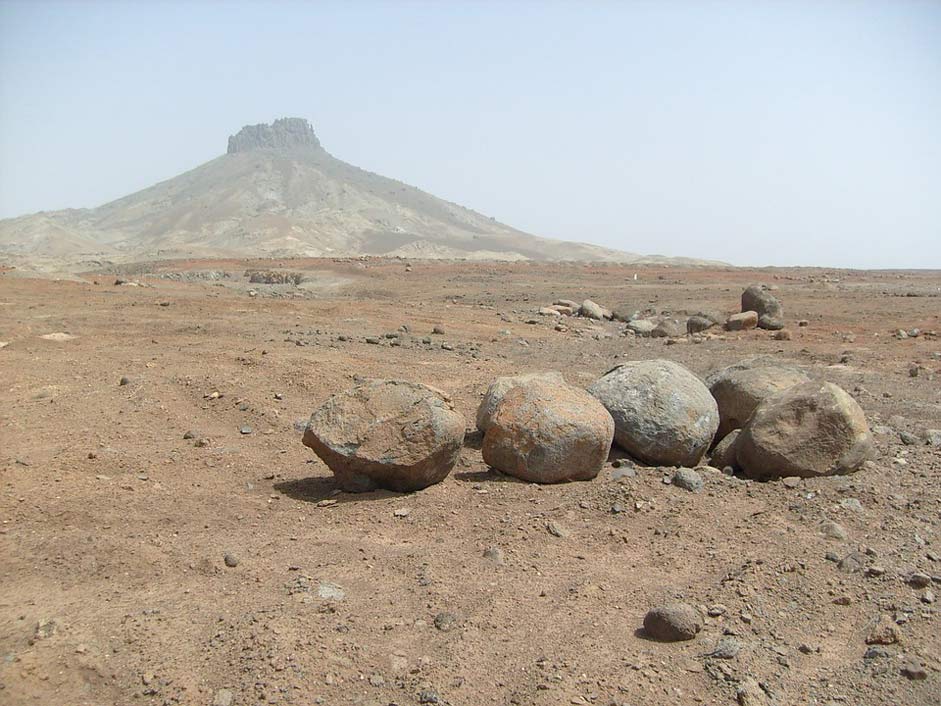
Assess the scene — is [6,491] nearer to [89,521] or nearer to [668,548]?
[89,521]

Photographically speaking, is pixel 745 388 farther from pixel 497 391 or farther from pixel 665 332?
pixel 665 332

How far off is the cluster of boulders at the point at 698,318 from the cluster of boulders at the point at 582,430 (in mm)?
11060

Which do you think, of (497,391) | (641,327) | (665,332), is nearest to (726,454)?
(497,391)

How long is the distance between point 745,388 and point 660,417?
4.36 ft

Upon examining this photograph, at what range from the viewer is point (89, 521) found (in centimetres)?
602

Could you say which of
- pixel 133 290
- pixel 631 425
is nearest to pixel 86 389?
pixel 631 425

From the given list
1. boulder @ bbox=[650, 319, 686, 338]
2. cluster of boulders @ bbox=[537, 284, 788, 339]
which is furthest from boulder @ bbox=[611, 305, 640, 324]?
boulder @ bbox=[650, 319, 686, 338]

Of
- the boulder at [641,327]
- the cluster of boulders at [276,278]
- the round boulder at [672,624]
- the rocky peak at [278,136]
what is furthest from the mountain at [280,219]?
the round boulder at [672,624]

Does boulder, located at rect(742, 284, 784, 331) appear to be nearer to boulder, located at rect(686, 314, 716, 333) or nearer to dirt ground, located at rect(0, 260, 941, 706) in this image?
boulder, located at rect(686, 314, 716, 333)

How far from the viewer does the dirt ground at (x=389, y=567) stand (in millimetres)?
4332

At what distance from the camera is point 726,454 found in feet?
25.1

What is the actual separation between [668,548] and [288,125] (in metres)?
169

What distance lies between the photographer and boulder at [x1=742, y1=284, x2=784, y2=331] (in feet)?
63.9

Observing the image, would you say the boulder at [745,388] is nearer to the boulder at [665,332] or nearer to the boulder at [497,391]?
the boulder at [497,391]
